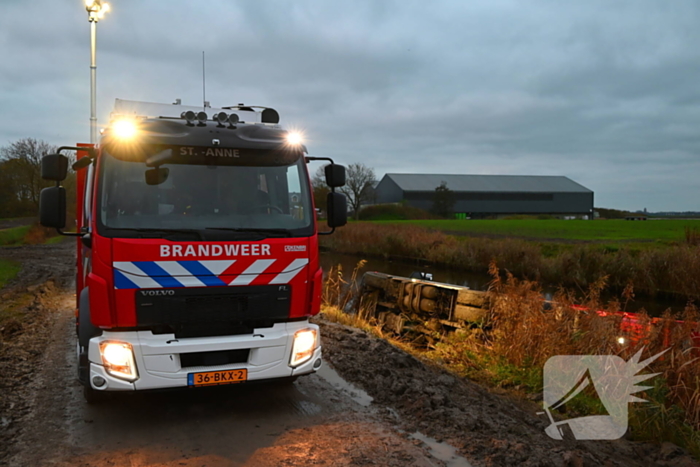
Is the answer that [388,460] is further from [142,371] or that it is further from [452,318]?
[452,318]

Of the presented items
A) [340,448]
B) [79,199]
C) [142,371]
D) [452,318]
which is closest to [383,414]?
[340,448]

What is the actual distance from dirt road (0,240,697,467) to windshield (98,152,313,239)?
1.71m

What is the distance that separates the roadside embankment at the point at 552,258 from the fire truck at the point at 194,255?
793cm

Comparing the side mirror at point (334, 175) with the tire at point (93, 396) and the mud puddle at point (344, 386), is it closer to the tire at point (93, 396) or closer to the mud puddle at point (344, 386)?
the mud puddle at point (344, 386)

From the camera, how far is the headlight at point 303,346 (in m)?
4.97

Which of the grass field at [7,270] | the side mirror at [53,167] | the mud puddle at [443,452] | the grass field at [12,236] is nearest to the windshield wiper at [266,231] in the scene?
the side mirror at [53,167]

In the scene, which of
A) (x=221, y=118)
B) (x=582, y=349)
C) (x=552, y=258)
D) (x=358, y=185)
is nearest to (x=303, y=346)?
(x=221, y=118)

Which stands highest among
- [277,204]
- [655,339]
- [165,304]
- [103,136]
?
[103,136]

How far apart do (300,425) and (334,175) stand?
2.46 meters

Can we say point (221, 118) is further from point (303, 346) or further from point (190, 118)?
point (303, 346)

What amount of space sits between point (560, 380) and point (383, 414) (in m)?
2.69

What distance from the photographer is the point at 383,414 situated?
518 centimetres

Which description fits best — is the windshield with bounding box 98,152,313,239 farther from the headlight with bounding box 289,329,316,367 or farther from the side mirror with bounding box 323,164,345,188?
the headlight with bounding box 289,329,316,367

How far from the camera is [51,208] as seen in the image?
4.61 metres
